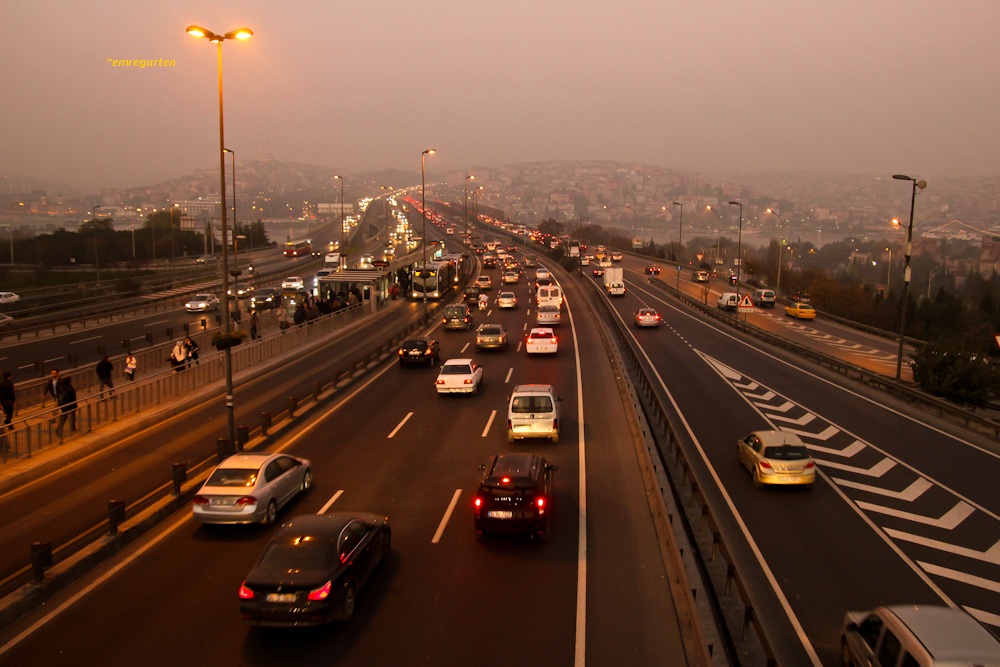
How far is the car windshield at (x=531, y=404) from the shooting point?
804 inches

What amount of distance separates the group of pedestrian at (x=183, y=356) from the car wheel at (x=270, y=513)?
1347 centimetres

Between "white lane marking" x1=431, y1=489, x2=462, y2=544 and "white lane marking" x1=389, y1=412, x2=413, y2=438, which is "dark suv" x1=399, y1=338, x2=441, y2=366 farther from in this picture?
"white lane marking" x1=431, y1=489, x2=462, y2=544

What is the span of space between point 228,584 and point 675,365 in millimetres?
26701

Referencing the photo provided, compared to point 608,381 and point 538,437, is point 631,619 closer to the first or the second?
point 538,437

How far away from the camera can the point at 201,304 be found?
169 feet

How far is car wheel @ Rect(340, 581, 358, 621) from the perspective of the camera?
10.1 meters

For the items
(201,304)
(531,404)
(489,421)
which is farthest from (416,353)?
(201,304)

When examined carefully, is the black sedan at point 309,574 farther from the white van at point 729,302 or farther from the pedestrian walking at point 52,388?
the white van at point 729,302

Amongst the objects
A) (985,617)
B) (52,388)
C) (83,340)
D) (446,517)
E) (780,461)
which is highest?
(52,388)

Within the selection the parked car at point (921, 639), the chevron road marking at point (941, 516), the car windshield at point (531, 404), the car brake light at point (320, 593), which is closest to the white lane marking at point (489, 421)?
the car windshield at point (531, 404)

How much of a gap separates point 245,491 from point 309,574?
4.59 meters

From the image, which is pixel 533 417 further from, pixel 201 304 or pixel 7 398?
pixel 201 304

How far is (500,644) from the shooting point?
32.0 ft

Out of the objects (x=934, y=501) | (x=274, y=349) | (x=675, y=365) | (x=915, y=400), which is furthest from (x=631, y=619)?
(x=274, y=349)
